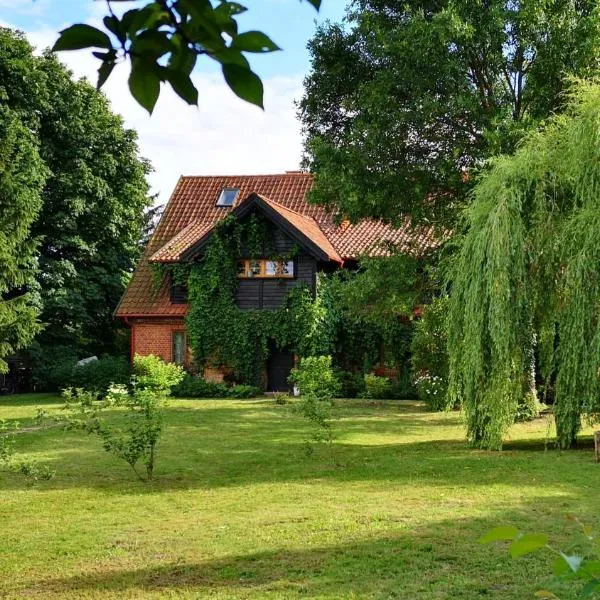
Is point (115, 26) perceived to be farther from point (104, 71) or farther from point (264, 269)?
point (264, 269)

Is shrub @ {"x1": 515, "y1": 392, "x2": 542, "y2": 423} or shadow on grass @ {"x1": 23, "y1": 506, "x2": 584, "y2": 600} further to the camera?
shrub @ {"x1": 515, "y1": 392, "x2": 542, "y2": 423}

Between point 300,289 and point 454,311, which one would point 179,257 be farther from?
point 454,311

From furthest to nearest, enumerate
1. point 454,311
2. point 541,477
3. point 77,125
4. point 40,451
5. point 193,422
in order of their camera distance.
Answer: point 77,125 < point 193,422 < point 40,451 < point 454,311 < point 541,477

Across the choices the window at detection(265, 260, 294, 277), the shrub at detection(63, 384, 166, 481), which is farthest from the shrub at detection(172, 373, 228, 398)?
the shrub at detection(63, 384, 166, 481)

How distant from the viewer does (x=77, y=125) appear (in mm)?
31578

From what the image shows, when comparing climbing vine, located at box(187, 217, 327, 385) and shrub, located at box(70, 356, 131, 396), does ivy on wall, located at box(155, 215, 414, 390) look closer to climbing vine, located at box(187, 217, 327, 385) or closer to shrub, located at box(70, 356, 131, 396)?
climbing vine, located at box(187, 217, 327, 385)

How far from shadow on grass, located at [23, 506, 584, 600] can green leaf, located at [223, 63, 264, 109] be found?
489 centimetres

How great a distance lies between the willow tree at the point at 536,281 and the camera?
39.0 ft

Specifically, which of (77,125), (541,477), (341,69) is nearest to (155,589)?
(541,477)

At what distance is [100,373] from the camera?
27016mm

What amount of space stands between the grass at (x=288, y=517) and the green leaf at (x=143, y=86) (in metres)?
4.87

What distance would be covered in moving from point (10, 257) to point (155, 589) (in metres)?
19.5

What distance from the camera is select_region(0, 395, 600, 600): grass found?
249 inches

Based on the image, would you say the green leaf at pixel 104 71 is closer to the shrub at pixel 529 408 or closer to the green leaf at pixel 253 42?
the green leaf at pixel 253 42
